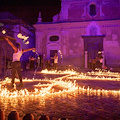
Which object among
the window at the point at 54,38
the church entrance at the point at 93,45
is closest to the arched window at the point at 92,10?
the church entrance at the point at 93,45

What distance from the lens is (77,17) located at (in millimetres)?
25953

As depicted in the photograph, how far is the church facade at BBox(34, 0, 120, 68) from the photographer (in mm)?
24906

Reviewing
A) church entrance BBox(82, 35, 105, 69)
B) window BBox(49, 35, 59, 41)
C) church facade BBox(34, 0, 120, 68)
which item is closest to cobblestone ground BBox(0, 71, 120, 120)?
church facade BBox(34, 0, 120, 68)

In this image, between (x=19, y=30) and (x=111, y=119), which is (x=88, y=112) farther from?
(x=19, y=30)

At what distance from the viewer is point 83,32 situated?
2562cm

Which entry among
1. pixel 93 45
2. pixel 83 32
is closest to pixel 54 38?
pixel 83 32

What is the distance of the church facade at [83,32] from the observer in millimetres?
24906

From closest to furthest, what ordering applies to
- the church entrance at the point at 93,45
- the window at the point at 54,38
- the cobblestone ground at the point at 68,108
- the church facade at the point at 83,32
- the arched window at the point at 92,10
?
the cobblestone ground at the point at 68,108, the church facade at the point at 83,32, the church entrance at the point at 93,45, the arched window at the point at 92,10, the window at the point at 54,38

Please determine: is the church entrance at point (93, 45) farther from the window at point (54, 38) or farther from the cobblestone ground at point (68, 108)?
the cobblestone ground at point (68, 108)

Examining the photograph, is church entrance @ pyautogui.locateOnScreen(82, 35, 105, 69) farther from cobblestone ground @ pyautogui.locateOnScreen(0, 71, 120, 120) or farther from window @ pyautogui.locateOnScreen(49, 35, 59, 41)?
cobblestone ground @ pyautogui.locateOnScreen(0, 71, 120, 120)

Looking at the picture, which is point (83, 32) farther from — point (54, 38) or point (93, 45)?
point (54, 38)

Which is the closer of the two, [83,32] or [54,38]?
[83,32]

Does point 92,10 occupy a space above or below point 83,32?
above

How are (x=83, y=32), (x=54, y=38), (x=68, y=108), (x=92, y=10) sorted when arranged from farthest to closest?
1. (x=54, y=38)
2. (x=92, y=10)
3. (x=83, y=32)
4. (x=68, y=108)
